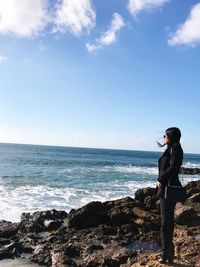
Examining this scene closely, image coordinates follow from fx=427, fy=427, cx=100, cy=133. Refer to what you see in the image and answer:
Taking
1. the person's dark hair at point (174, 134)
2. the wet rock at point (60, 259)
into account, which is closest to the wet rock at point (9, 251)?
the wet rock at point (60, 259)

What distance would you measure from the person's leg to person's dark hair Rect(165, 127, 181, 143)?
3.40ft

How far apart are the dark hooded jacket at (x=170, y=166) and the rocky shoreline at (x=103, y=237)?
144cm

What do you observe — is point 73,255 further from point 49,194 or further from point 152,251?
point 49,194

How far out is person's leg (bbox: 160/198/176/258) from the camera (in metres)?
7.23

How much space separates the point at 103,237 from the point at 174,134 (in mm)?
3770

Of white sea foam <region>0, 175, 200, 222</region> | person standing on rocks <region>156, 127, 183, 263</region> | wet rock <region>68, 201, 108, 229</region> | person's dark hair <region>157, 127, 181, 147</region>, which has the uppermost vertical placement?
person's dark hair <region>157, 127, 181, 147</region>

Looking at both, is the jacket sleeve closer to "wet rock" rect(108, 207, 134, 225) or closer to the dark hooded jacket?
the dark hooded jacket

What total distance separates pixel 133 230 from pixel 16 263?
2.96 m

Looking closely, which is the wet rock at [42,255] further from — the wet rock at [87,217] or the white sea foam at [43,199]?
the white sea foam at [43,199]

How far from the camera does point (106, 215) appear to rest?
38.2 ft

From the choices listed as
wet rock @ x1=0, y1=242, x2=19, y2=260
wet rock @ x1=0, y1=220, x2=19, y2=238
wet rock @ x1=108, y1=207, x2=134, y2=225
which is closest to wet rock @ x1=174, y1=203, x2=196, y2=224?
wet rock @ x1=108, y1=207, x2=134, y2=225

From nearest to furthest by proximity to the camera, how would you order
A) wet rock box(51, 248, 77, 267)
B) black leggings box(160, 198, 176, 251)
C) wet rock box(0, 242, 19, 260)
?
black leggings box(160, 198, 176, 251), wet rock box(51, 248, 77, 267), wet rock box(0, 242, 19, 260)

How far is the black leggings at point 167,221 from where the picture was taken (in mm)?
7227

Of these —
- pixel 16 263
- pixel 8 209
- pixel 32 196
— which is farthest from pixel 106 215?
pixel 32 196
